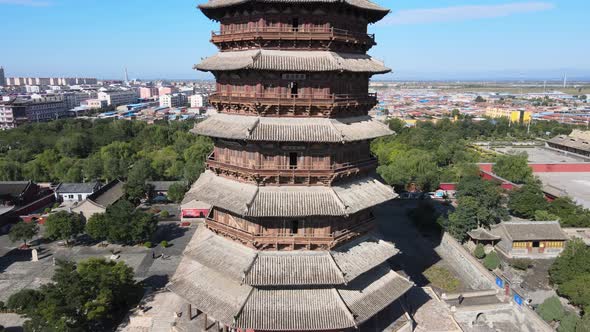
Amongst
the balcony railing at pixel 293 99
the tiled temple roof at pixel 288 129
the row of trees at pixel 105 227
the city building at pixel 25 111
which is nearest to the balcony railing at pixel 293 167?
the tiled temple roof at pixel 288 129

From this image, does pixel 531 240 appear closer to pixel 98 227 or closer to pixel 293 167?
pixel 293 167

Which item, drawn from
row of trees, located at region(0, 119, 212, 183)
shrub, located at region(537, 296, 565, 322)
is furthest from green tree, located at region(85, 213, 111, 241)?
shrub, located at region(537, 296, 565, 322)

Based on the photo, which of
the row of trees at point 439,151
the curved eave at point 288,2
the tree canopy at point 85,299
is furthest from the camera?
the row of trees at point 439,151

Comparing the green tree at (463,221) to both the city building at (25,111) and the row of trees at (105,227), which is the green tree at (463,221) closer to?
the row of trees at (105,227)

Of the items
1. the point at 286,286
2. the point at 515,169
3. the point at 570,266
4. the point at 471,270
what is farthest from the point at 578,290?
the point at 515,169

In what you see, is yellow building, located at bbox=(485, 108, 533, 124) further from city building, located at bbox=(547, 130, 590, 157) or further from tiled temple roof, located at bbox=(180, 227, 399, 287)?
tiled temple roof, located at bbox=(180, 227, 399, 287)
